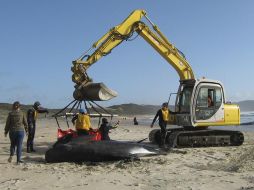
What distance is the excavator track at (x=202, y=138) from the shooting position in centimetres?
1647

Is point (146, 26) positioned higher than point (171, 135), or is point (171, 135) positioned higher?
point (146, 26)

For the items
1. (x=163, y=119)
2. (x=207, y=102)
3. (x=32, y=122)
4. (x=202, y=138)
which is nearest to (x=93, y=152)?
(x=32, y=122)

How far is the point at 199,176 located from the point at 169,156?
3487 mm

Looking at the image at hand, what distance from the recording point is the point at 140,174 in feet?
34.2

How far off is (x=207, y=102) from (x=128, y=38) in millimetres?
4101

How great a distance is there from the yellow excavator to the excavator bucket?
0.93 ft

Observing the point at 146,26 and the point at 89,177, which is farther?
the point at 146,26

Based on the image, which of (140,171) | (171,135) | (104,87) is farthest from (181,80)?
(140,171)

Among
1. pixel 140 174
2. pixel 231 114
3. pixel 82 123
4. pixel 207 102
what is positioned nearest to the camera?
pixel 140 174

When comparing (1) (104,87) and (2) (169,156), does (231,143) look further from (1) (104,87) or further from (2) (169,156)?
(1) (104,87)

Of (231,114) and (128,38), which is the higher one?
(128,38)

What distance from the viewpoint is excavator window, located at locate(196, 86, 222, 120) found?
16875mm

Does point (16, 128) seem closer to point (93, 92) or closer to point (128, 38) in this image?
point (93, 92)

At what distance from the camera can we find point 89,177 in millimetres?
10180
